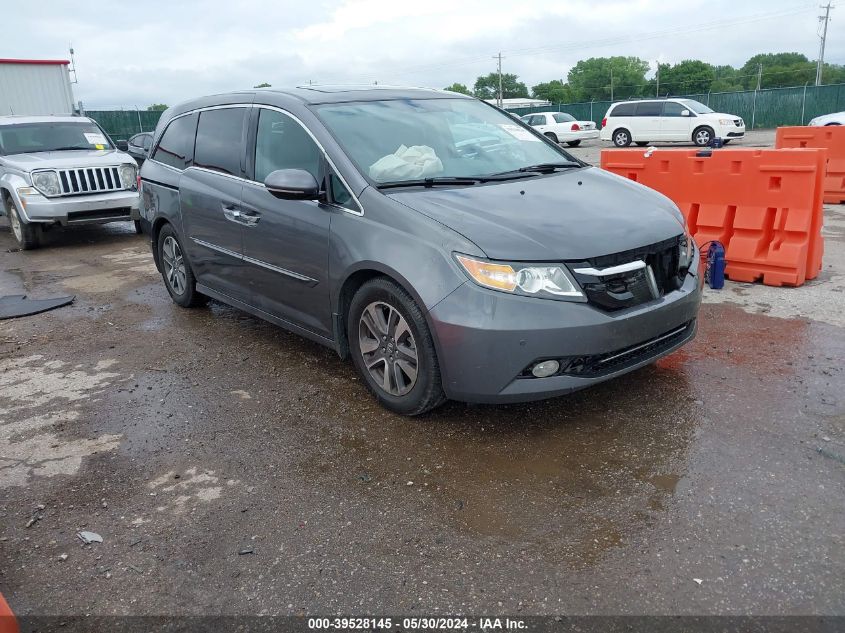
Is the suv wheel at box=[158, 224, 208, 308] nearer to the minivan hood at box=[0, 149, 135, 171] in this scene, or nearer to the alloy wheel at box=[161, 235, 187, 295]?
the alloy wheel at box=[161, 235, 187, 295]

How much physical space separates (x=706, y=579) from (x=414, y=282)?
1.82 m

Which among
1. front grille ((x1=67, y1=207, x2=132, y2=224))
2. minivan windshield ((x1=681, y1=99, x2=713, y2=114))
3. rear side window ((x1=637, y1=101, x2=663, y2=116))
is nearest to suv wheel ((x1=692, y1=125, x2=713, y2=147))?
minivan windshield ((x1=681, y1=99, x2=713, y2=114))

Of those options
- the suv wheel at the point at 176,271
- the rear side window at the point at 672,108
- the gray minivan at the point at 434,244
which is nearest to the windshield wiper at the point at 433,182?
the gray minivan at the point at 434,244

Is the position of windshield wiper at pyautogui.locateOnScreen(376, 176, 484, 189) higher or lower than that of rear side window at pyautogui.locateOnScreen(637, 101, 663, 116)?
lower

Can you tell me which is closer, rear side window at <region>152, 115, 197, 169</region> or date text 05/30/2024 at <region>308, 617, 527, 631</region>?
date text 05/30/2024 at <region>308, 617, 527, 631</region>

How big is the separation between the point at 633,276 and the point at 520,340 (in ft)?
2.41

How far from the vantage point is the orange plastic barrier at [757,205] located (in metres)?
6.05

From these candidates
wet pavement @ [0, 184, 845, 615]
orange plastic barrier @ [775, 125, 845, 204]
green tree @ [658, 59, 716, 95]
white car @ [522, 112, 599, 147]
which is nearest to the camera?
wet pavement @ [0, 184, 845, 615]

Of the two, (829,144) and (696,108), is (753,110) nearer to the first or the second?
(696,108)

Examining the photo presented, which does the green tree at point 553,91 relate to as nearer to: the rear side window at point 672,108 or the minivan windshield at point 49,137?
the rear side window at point 672,108

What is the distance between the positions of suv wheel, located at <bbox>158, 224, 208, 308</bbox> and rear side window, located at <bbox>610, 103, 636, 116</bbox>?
23421 millimetres

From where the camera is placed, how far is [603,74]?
11338cm

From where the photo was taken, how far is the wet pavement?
256 cm

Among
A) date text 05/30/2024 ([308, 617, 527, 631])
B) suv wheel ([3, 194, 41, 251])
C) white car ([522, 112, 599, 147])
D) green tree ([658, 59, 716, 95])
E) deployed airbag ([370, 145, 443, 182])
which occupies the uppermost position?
green tree ([658, 59, 716, 95])
